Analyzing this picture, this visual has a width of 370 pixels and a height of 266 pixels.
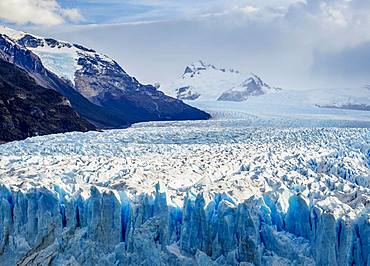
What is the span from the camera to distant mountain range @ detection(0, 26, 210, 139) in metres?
57.0

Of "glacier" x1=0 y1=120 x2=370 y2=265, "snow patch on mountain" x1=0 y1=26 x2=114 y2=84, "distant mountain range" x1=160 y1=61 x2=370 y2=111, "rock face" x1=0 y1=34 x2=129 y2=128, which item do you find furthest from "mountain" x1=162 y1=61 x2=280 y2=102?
"glacier" x1=0 y1=120 x2=370 y2=265

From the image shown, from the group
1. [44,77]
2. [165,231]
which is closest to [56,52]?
[44,77]

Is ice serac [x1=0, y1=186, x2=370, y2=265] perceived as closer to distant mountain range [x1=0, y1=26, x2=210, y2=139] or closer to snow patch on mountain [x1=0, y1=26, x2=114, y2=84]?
distant mountain range [x1=0, y1=26, x2=210, y2=139]

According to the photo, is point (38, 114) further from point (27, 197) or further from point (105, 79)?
point (105, 79)

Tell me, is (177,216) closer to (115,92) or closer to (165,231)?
(165,231)

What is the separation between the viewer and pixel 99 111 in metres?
55.2

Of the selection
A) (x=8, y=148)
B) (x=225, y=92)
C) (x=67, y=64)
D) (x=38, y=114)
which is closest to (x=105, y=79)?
(x=67, y=64)

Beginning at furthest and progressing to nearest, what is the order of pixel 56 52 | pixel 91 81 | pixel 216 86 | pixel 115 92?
pixel 216 86 < pixel 56 52 < pixel 115 92 < pixel 91 81

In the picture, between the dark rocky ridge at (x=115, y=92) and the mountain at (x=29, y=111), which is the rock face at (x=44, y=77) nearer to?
the dark rocky ridge at (x=115, y=92)

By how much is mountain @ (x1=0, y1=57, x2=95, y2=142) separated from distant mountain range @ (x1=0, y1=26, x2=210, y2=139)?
1517 centimetres

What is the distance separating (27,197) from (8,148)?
7.31 metres

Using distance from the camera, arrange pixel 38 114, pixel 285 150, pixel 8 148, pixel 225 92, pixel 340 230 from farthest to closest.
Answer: pixel 225 92 < pixel 38 114 < pixel 8 148 < pixel 285 150 < pixel 340 230

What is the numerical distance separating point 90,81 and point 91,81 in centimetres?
15

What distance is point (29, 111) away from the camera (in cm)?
3347
